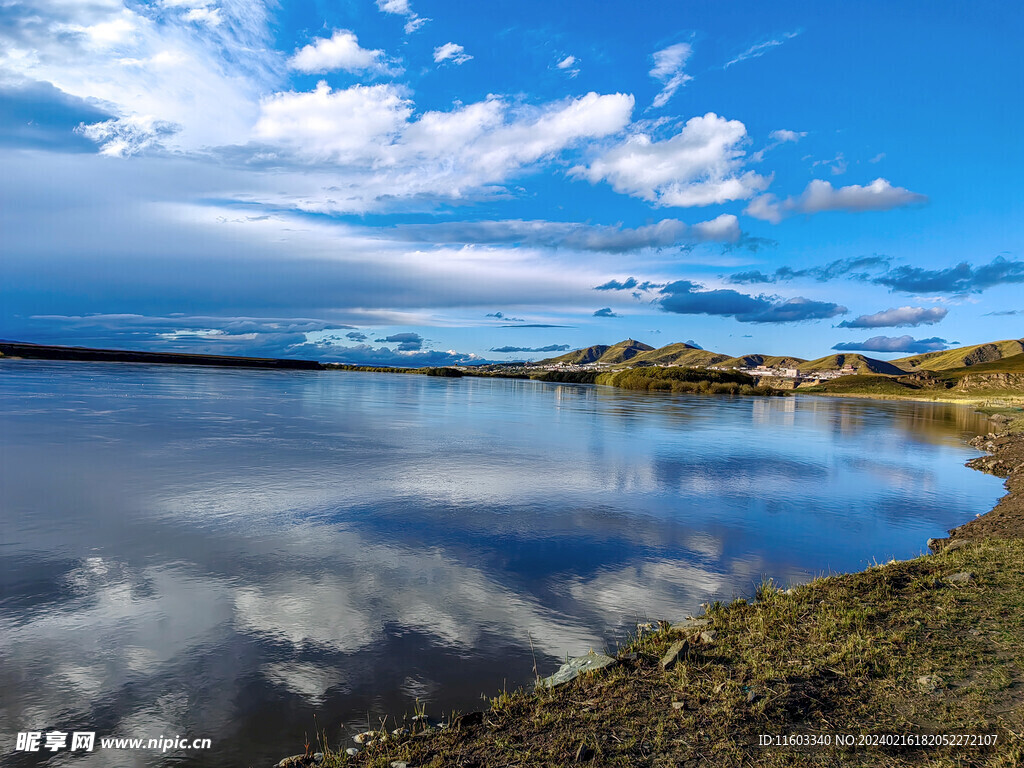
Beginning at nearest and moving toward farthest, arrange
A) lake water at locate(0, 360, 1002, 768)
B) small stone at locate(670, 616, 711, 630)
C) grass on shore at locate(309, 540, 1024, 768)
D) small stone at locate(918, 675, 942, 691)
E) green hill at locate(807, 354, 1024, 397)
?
grass on shore at locate(309, 540, 1024, 768) → small stone at locate(918, 675, 942, 691) → lake water at locate(0, 360, 1002, 768) → small stone at locate(670, 616, 711, 630) → green hill at locate(807, 354, 1024, 397)

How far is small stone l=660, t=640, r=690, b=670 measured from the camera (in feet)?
19.7

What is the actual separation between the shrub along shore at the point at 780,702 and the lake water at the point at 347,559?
83 cm

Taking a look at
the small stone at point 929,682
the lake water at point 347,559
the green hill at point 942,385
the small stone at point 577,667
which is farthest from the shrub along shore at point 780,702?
the green hill at point 942,385

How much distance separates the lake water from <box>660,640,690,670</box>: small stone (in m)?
0.97

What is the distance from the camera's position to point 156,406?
1455 inches

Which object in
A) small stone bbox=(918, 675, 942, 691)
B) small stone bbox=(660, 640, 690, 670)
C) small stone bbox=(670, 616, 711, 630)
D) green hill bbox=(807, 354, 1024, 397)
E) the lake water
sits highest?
green hill bbox=(807, 354, 1024, 397)

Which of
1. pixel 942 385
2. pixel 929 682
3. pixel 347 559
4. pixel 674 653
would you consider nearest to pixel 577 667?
pixel 674 653

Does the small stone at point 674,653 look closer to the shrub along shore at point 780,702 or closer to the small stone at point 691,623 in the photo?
the shrub along shore at point 780,702

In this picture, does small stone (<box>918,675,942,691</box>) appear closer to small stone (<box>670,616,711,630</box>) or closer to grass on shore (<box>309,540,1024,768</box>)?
grass on shore (<box>309,540,1024,768</box>)

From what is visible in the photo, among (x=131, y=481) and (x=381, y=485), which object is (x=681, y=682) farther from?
(x=131, y=481)

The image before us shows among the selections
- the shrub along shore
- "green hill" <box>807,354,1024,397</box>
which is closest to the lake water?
the shrub along shore

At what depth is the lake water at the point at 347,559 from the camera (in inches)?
230

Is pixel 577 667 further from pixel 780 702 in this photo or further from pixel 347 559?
pixel 347 559

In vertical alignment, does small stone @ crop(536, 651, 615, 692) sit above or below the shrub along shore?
below
